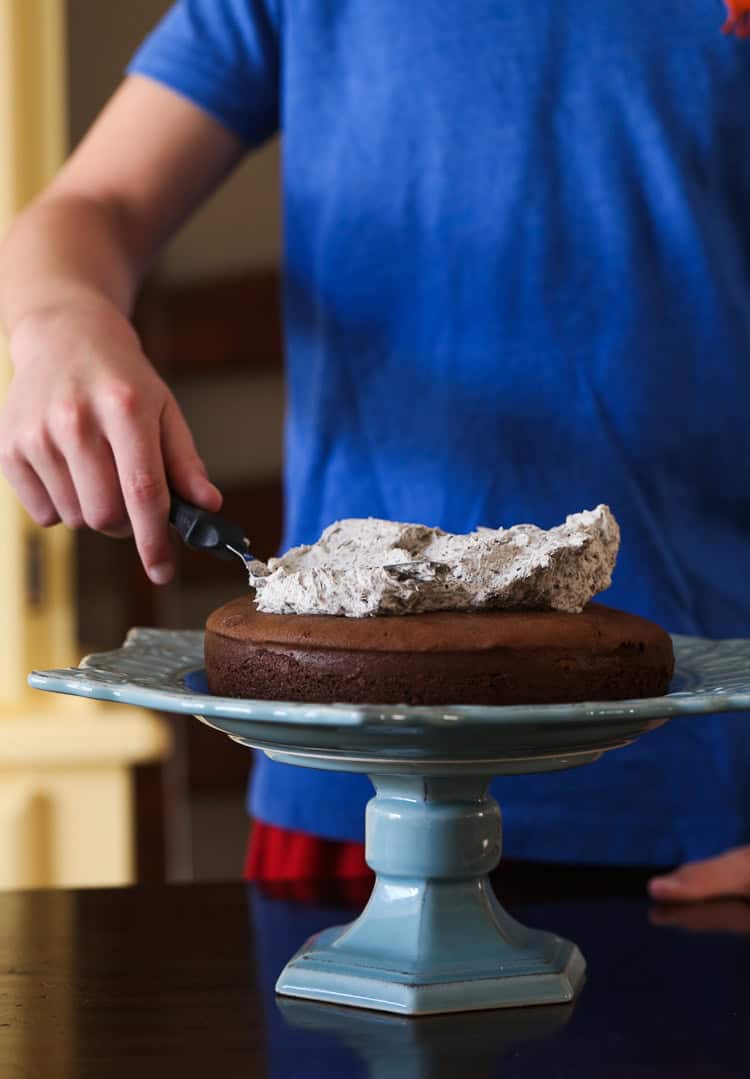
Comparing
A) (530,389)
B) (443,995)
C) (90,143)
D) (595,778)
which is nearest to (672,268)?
(530,389)

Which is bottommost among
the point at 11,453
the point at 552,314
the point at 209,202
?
the point at 11,453

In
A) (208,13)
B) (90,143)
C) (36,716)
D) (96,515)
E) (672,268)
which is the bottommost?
(36,716)

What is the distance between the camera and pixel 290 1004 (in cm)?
73

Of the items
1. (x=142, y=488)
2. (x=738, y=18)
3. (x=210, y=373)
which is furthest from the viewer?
(x=210, y=373)

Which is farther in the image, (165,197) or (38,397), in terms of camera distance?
(165,197)

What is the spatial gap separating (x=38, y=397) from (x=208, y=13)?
1.70ft

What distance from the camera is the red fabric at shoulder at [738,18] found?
3.42 ft

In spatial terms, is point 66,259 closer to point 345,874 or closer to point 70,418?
point 70,418

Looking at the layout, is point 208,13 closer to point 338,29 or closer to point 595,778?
point 338,29

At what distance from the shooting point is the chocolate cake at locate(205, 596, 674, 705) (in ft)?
2.21

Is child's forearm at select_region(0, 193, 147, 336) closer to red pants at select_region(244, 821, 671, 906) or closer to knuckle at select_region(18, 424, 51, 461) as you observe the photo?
knuckle at select_region(18, 424, 51, 461)

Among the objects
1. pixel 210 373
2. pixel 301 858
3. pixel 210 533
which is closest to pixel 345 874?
pixel 301 858

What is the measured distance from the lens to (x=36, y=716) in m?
2.08

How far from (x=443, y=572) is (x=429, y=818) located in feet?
0.46
